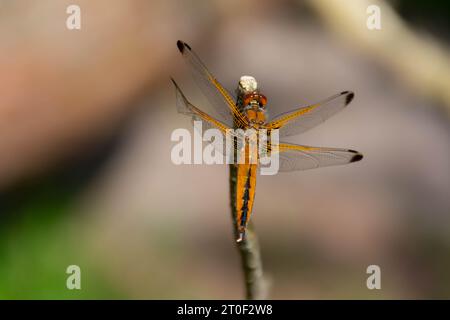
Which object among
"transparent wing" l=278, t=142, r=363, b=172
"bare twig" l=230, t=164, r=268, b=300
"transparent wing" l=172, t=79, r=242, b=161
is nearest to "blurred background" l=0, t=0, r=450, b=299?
"transparent wing" l=278, t=142, r=363, b=172

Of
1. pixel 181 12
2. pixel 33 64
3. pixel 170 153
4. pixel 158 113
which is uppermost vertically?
pixel 181 12

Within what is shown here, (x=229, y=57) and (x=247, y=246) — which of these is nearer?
(x=247, y=246)

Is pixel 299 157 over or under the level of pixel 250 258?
over

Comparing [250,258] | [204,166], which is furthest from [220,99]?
[204,166]

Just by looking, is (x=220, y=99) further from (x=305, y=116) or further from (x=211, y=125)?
(x=305, y=116)

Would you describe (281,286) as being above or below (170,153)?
below

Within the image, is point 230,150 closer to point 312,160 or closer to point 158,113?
point 312,160

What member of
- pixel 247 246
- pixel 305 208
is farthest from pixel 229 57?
pixel 247 246
